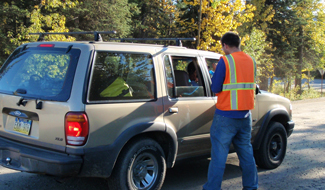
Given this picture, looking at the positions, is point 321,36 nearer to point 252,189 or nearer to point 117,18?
point 117,18

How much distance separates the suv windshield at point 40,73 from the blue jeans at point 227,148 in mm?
1783

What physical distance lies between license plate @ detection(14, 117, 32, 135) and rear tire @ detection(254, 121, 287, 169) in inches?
142

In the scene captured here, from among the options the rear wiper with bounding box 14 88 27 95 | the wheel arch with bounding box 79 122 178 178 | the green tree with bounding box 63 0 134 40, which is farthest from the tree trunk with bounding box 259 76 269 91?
the rear wiper with bounding box 14 88 27 95

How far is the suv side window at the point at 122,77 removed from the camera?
3.40 m

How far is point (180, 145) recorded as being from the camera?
13.5 ft

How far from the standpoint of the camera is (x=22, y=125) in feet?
11.7

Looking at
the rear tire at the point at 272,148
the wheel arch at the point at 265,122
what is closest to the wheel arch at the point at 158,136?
the wheel arch at the point at 265,122

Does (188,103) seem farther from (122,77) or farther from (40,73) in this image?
(40,73)

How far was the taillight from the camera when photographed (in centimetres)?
318

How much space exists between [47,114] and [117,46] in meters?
1.07

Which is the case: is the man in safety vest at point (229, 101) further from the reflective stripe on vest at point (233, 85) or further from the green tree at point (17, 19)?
the green tree at point (17, 19)

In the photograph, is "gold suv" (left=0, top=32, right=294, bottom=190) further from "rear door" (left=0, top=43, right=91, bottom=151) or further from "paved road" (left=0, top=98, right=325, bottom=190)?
"paved road" (left=0, top=98, right=325, bottom=190)

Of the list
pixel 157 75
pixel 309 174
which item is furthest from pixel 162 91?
pixel 309 174

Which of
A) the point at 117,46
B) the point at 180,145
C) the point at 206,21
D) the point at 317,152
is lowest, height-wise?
the point at 317,152
